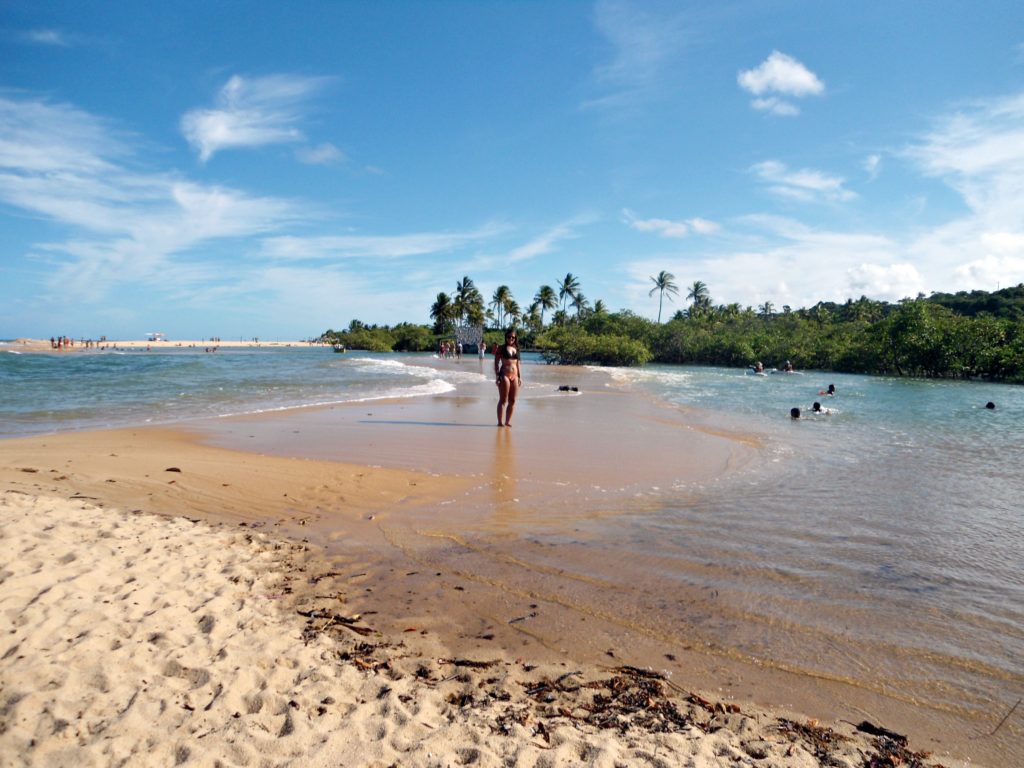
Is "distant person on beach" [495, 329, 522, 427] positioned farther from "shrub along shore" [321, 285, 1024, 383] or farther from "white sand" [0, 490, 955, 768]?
"shrub along shore" [321, 285, 1024, 383]

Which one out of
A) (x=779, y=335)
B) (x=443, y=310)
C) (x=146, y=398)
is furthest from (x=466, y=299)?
(x=146, y=398)

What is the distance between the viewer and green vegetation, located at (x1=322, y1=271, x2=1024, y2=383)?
134ft

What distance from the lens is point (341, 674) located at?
2934mm

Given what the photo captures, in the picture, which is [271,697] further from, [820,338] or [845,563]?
[820,338]

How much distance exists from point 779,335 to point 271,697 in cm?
6572

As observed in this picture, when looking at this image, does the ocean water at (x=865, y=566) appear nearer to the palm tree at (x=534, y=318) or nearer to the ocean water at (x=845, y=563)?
the ocean water at (x=845, y=563)

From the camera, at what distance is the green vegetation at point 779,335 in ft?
134

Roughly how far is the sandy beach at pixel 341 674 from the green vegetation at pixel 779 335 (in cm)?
4647

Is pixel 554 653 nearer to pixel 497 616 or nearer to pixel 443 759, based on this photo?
pixel 497 616

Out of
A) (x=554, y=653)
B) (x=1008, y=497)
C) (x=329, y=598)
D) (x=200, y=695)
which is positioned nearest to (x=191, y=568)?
(x=329, y=598)

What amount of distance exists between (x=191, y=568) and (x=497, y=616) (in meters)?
2.28

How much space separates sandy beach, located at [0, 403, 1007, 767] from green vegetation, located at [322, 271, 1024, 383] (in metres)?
46.5

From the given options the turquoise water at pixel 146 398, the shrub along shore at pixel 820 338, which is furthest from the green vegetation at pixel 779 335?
the turquoise water at pixel 146 398

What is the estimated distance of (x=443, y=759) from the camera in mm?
2312
